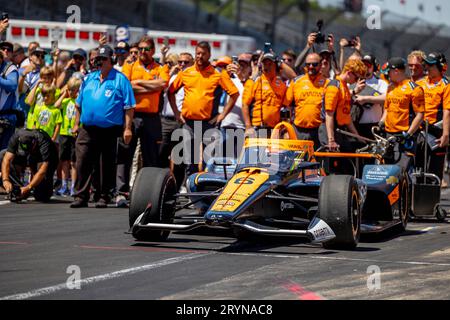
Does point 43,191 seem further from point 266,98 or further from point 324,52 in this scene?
point 324,52

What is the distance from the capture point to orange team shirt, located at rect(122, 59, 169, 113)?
15.5 m

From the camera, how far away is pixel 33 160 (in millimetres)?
15664

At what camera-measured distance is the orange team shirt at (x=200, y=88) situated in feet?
49.6

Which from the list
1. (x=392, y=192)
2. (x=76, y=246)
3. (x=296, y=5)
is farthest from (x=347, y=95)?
(x=296, y=5)

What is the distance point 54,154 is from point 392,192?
18.0 feet

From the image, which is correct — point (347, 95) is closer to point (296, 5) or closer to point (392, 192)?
point (392, 192)

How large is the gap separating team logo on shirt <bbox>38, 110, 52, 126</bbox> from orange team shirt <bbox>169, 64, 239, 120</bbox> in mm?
2448

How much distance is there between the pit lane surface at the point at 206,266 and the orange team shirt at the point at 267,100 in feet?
10.5

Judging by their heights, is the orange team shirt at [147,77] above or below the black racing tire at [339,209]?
above

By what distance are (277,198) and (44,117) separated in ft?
22.1

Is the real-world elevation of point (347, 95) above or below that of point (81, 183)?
above

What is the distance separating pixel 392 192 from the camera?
12375 millimetres

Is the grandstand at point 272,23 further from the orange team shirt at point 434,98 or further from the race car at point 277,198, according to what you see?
the race car at point 277,198

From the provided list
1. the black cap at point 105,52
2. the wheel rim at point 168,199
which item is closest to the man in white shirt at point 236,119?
the black cap at point 105,52
